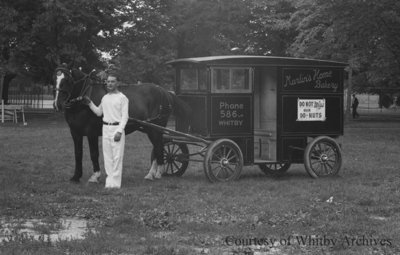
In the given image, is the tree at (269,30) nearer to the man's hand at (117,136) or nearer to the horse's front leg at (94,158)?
the horse's front leg at (94,158)

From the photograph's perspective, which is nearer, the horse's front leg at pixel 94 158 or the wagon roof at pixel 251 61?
the horse's front leg at pixel 94 158

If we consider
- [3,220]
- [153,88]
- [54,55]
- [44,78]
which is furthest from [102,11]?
[3,220]

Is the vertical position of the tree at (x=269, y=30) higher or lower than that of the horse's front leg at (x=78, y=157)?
higher

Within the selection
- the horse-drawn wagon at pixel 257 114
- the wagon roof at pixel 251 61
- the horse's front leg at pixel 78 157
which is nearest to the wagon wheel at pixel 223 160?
the horse-drawn wagon at pixel 257 114

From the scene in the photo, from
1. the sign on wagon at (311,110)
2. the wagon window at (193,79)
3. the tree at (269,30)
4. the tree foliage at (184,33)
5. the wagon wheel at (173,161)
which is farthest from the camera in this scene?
the tree at (269,30)

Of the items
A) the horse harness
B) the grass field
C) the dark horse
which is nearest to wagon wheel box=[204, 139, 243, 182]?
the grass field

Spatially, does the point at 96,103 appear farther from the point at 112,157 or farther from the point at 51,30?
the point at 51,30

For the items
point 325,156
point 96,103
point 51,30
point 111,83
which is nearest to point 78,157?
point 96,103

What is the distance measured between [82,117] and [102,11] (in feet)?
77.5

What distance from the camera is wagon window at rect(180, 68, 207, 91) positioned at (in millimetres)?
12484

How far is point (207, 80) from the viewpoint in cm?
1212

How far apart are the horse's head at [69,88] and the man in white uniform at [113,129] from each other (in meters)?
0.57

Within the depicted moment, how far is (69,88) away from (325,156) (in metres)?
5.29

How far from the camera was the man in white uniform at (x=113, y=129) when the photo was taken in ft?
36.9
